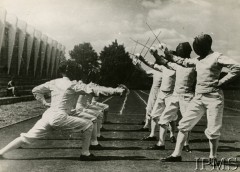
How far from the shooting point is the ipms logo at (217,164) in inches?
220

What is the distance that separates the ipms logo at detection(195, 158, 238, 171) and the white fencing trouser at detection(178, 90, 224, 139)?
0.41 meters

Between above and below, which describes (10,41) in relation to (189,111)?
above

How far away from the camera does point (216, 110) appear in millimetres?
5812

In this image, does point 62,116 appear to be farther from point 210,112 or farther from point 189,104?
point 210,112

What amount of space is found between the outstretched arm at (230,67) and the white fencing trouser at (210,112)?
0.92 ft

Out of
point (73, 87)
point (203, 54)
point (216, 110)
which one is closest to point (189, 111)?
point (216, 110)

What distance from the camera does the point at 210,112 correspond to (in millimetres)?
5863

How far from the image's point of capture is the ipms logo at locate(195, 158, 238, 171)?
5.58 metres

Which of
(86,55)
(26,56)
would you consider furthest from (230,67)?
(26,56)

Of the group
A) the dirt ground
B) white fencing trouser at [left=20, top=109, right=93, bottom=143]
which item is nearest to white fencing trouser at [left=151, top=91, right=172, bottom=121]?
the dirt ground

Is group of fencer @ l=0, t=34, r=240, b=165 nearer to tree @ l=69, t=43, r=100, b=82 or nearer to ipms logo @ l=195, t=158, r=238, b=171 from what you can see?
ipms logo @ l=195, t=158, r=238, b=171

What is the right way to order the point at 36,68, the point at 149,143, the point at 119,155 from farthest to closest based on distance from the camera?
the point at 36,68 < the point at 149,143 < the point at 119,155

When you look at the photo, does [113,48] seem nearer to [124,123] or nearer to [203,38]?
[124,123]

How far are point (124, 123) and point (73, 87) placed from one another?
19.4 feet
